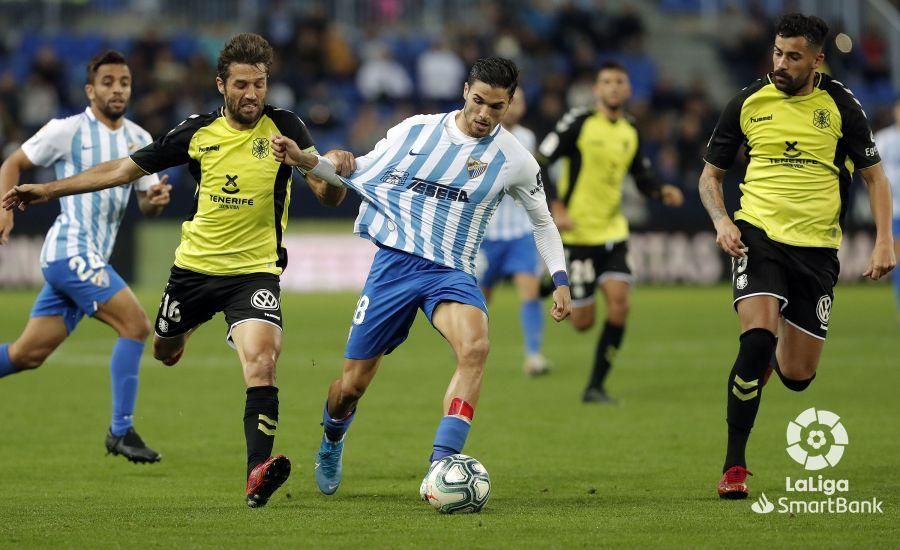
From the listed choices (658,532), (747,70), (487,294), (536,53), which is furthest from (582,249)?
(747,70)

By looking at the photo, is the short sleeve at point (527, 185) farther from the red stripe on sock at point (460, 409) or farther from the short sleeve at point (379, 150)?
the red stripe on sock at point (460, 409)

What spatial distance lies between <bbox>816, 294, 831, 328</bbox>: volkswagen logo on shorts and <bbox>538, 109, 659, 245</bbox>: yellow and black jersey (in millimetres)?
4429

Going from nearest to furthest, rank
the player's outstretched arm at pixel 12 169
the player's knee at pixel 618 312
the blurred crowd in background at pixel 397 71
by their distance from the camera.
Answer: the player's outstretched arm at pixel 12 169
the player's knee at pixel 618 312
the blurred crowd in background at pixel 397 71

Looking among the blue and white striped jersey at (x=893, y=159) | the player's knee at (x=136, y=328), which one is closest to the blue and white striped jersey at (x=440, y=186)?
the player's knee at (x=136, y=328)

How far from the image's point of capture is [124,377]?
346 inches

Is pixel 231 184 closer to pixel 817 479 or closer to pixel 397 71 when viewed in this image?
pixel 817 479

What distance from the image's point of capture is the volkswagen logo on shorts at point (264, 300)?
724cm

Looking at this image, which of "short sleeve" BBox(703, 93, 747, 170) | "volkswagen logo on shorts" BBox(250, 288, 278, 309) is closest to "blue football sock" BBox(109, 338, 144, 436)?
"volkswagen logo on shorts" BBox(250, 288, 278, 309)

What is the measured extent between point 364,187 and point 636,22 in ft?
70.2

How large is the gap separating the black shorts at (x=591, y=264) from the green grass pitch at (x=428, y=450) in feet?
2.93

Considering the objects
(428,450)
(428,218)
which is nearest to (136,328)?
(428,450)

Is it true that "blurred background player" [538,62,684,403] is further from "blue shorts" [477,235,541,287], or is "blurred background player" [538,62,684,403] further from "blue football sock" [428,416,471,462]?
"blue football sock" [428,416,471,462]

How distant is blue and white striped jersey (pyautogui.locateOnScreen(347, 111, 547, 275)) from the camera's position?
719cm

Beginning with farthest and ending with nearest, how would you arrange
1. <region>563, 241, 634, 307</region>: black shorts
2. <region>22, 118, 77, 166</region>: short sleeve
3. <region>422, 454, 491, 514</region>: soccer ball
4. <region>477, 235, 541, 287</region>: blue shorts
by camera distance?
<region>477, 235, 541, 287</region>: blue shorts → <region>563, 241, 634, 307</region>: black shorts → <region>22, 118, 77, 166</region>: short sleeve → <region>422, 454, 491, 514</region>: soccer ball
